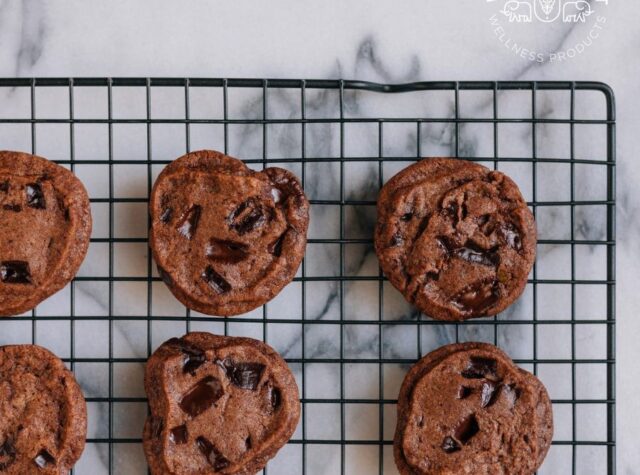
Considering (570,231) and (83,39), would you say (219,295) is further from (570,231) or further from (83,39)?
(570,231)

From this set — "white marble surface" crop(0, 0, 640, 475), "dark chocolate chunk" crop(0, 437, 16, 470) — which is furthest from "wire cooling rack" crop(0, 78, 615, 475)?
Result: "dark chocolate chunk" crop(0, 437, 16, 470)

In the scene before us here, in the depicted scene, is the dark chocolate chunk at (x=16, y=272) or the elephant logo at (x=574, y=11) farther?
the elephant logo at (x=574, y=11)

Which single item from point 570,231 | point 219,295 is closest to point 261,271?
point 219,295

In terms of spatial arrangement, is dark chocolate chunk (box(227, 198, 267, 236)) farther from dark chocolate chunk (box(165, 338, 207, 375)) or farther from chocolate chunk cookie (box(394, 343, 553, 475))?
chocolate chunk cookie (box(394, 343, 553, 475))

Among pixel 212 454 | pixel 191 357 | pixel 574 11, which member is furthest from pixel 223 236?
pixel 574 11

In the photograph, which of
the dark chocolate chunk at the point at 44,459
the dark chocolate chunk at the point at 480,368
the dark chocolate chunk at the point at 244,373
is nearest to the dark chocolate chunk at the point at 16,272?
the dark chocolate chunk at the point at 44,459

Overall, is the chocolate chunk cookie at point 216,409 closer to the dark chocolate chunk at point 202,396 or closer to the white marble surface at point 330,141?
the dark chocolate chunk at point 202,396

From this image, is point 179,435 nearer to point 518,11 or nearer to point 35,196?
point 35,196
